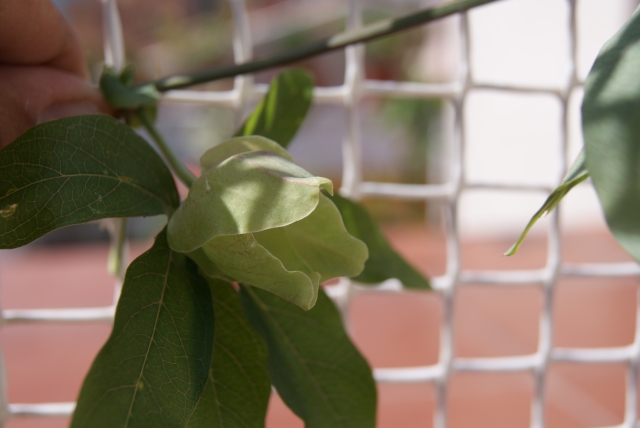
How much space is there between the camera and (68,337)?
2.64 ft

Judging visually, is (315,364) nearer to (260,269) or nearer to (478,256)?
(260,269)

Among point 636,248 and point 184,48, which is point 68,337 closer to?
point 636,248

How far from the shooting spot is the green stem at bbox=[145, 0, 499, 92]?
14 centimetres

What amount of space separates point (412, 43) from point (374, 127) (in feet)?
1.58

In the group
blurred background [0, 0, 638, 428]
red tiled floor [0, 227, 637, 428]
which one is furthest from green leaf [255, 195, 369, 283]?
red tiled floor [0, 227, 637, 428]

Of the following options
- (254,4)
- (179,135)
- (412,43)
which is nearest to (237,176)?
(412,43)

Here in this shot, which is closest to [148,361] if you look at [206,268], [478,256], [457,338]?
[206,268]

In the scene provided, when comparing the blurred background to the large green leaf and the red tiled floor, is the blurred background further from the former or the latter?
the large green leaf

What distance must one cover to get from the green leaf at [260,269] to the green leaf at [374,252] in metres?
0.08

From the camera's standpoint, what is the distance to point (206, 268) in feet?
0.35

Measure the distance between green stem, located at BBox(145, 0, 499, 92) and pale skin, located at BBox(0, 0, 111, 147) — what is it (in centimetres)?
2

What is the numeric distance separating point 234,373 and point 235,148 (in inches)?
2.1

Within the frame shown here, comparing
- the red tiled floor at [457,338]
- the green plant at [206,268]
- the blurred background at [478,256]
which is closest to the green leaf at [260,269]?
the green plant at [206,268]

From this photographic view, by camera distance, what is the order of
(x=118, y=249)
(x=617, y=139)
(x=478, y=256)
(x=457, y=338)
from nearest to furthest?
(x=617, y=139) → (x=118, y=249) → (x=457, y=338) → (x=478, y=256)
